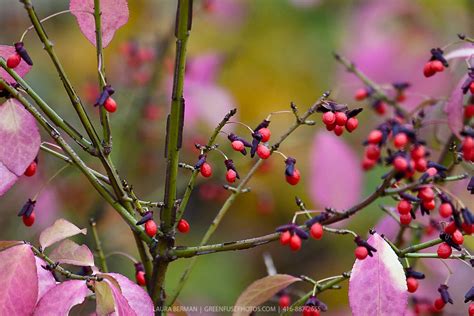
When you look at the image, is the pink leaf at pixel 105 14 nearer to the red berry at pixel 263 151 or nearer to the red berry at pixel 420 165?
the red berry at pixel 263 151

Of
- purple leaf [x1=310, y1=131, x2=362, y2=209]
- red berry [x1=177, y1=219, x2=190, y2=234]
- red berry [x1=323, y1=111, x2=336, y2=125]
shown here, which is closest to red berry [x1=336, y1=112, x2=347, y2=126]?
red berry [x1=323, y1=111, x2=336, y2=125]

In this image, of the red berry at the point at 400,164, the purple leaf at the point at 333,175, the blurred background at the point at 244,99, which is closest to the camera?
the red berry at the point at 400,164

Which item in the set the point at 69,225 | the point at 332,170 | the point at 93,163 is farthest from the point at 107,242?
the point at 69,225

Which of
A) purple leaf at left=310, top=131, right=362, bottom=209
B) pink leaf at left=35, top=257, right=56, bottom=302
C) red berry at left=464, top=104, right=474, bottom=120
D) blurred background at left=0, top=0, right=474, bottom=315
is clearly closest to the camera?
pink leaf at left=35, top=257, right=56, bottom=302

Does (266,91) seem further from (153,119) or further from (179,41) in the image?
(179,41)

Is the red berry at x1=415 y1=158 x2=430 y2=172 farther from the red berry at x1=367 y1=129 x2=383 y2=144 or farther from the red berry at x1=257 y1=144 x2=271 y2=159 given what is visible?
the red berry at x1=257 y1=144 x2=271 y2=159

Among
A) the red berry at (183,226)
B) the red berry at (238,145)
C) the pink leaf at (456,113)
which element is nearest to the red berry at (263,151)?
the red berry at (238,145)

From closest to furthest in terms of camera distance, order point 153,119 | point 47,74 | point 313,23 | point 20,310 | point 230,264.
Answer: point 20,310
point 153,119
point 230,264
point 47,74
point 313,23
